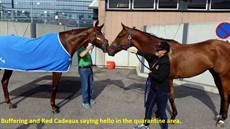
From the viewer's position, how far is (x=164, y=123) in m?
3.74

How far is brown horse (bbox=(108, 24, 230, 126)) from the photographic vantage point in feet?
14.7

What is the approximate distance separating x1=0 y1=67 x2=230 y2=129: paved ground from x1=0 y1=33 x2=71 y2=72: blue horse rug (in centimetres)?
102

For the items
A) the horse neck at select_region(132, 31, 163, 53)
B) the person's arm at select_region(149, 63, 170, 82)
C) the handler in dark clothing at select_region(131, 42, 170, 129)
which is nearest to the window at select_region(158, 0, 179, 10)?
the horse neck at select_region(132, 31, 163, 53)

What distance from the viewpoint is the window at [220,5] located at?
11016 mm

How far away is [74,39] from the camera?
15.9ft

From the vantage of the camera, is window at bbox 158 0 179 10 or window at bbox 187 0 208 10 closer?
window at bbox 187 0 208 10

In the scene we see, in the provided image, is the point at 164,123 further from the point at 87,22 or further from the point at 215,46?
the point at 87,22

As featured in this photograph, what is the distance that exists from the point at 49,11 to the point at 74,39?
1292cm

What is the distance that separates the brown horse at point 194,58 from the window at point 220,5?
7.43 m

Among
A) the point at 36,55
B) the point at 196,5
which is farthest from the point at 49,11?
the point at 36,55

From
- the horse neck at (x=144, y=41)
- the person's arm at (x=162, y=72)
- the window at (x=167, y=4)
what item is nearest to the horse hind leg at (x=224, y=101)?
the horse neck at (x=144, y=41)

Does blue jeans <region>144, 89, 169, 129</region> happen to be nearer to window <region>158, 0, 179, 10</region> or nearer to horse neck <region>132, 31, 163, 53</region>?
horse neck <region>132, 31, 163, 53</region>

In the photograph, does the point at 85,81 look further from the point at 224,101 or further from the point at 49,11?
the point at 49,11

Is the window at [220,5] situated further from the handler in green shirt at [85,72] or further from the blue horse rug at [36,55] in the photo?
the blue horse rug at [36,55]
